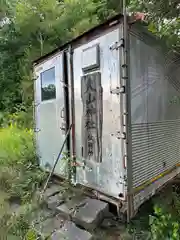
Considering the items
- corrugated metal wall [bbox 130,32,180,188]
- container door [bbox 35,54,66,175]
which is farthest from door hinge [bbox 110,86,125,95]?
container door [bbox 35,54,66,175]

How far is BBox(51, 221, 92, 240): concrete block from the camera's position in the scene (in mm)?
2369

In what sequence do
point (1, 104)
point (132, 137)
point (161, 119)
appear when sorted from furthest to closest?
point (1, 104) → point (161, 119) → point (132, 137)

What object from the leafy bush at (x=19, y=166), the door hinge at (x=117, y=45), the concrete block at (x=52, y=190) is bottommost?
the concrete block at (x=52, y=190)

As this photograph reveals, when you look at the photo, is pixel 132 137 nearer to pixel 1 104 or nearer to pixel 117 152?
pixel 117 152

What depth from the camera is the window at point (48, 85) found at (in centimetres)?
362

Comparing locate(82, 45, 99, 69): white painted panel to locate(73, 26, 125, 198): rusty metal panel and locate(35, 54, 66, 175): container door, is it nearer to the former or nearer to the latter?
locate(73, 26, 125, 198): rusty metal panel

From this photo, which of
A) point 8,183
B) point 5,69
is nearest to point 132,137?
point 8,183

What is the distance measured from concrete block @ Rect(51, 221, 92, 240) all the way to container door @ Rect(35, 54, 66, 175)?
104 centimetres

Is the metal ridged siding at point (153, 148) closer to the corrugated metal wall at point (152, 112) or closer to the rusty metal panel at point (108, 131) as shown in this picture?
the corrugated metal wall at point (152, 112)

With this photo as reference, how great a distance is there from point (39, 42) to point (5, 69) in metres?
2.15

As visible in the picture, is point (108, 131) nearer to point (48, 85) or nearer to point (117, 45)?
point (117, 45)

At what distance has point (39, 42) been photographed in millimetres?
9430

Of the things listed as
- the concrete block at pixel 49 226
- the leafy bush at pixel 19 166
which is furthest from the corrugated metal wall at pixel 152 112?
the leafy bush at pixel 19 166

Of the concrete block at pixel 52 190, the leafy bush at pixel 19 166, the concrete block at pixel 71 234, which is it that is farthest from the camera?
the leafy bush at pixel 19 166
